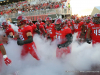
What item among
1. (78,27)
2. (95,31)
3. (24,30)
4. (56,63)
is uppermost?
(24,30)

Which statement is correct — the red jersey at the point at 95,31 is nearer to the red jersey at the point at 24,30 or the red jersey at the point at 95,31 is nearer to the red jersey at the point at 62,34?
the red jersey at the point at 62,34

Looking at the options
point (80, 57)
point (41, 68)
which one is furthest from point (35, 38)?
point (80, 57)

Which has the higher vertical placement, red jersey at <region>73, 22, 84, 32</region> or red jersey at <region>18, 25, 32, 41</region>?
red jersey at <region>18, 25, 32, 41</region>

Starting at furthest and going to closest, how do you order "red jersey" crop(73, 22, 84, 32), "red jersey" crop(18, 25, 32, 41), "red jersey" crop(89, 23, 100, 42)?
"red jersey" crop(73, 22, 84, 32)
"red jersey" crop(89, 23, 100, 42)
"red jersey" crop(18, 25, 32, 41)

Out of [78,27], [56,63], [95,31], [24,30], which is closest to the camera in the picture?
[24,30]

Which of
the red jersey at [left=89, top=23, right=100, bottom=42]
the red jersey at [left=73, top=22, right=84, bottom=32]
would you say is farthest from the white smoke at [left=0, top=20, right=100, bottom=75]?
the red jersey at [left=73, top=22, right=84, bottom=32]

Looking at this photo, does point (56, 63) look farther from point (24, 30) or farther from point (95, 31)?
point (95, 31)

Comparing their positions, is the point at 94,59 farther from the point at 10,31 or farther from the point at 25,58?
the point at 10,31

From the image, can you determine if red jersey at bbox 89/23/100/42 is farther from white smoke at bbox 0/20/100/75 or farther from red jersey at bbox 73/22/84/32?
red jersey at bbox 73/22/84/32

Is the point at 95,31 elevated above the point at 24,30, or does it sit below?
below

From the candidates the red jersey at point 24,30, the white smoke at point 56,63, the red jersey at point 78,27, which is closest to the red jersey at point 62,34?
the white smoke at point 56,63

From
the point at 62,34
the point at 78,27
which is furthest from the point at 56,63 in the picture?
the point at 78,27

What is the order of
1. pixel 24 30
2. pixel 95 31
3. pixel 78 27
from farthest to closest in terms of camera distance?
pixel 78 27
pixel 95 31
pixel 24 30

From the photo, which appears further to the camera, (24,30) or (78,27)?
(78,27)
